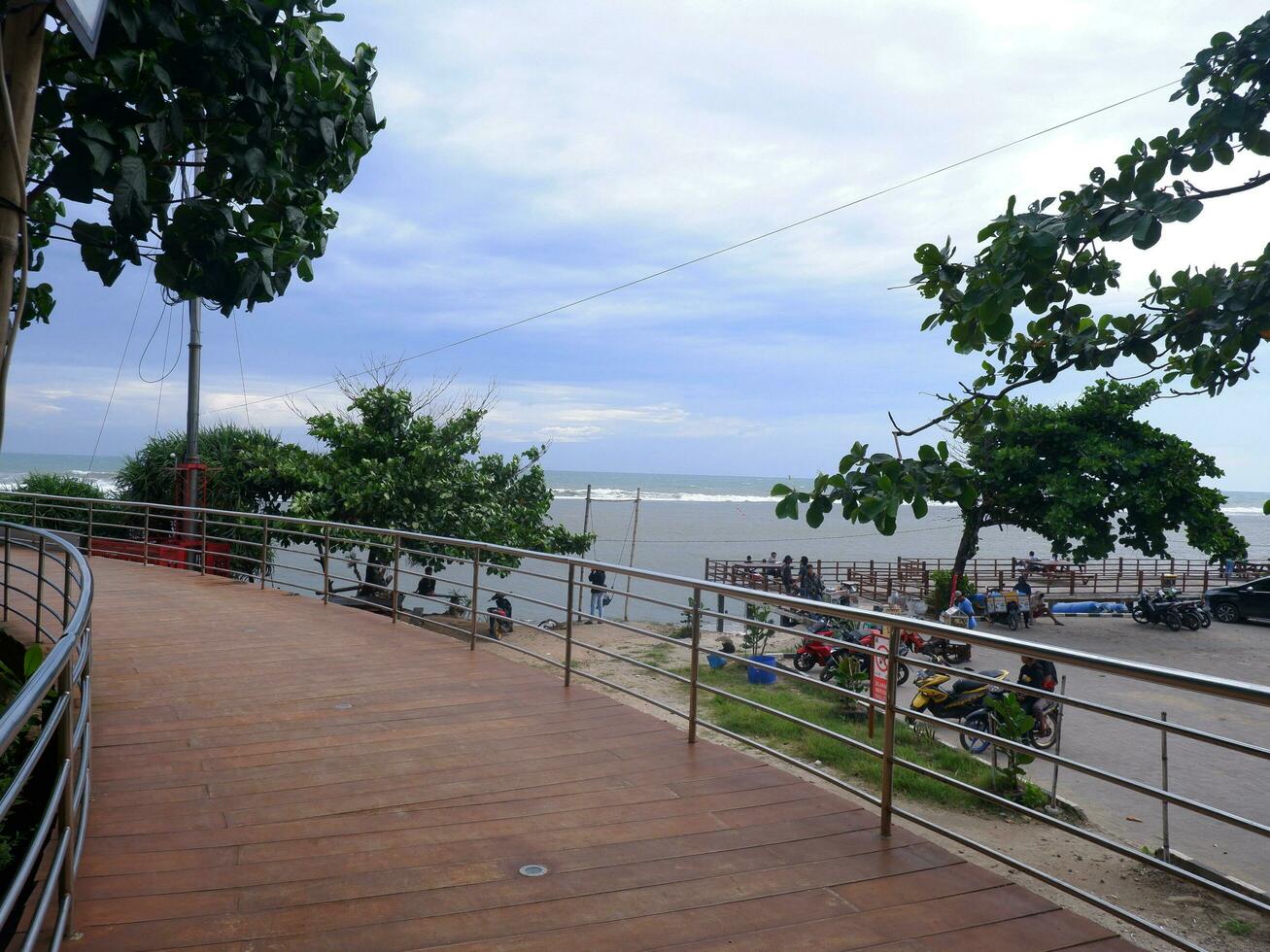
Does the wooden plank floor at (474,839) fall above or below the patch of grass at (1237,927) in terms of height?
above

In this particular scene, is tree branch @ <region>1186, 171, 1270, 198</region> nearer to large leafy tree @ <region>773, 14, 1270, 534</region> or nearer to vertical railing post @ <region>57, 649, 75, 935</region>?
large leafy tree @ <region>773, 14, 1270, 534</region>

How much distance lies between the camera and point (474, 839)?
3834 mm

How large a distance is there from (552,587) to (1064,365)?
47.2 m

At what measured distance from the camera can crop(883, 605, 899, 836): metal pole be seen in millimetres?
3805

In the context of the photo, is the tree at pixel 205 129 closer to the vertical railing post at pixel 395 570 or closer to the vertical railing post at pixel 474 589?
the vertical railing post at pixel 474 589

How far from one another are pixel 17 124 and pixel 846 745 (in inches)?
273

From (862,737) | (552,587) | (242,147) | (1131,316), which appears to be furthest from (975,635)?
(552,587)

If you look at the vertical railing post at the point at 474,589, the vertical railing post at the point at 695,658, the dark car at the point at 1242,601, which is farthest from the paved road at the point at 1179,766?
the dark car at the point at 1242,601

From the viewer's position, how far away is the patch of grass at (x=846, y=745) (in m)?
9.22

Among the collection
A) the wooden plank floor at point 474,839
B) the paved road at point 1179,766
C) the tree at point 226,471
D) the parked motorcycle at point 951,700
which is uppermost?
the tree at point 226,471

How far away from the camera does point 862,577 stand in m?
39.4

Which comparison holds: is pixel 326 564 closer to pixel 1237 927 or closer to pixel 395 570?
pixel 395 570

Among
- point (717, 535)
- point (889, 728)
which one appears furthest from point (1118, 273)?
point (717, 535)

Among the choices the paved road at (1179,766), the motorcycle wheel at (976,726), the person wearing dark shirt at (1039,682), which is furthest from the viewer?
the motorcycle wheel at (976,726)
